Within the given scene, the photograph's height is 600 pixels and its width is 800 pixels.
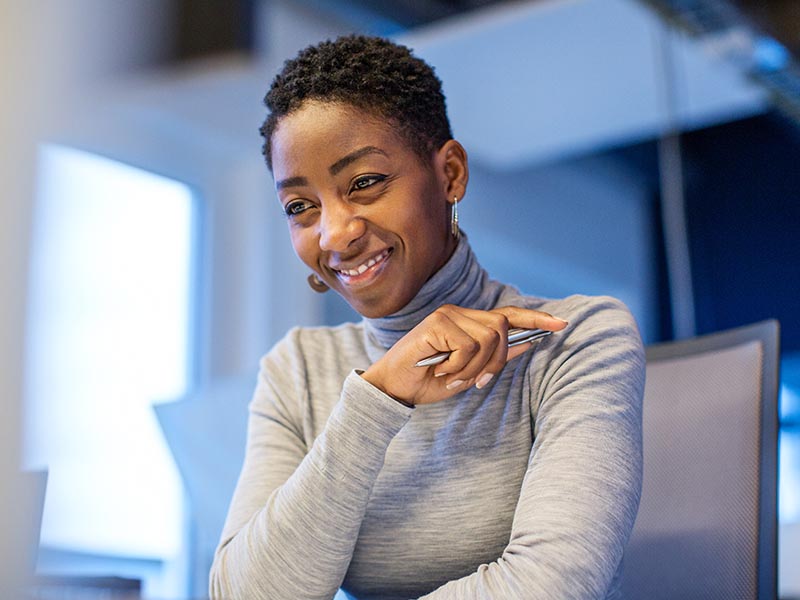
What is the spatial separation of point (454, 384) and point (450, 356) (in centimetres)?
3

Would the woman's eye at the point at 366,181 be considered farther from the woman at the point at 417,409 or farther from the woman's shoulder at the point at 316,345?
the woman's shoulder at the point at 316,345

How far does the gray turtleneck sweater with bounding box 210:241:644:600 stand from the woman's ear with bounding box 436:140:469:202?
6 cm

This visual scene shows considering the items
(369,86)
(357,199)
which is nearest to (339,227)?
(357,199)

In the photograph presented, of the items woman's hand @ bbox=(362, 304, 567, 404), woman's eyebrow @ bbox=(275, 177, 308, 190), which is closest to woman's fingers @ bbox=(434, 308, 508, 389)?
woman's hand @ bbox=(362, 304, 567, 404)

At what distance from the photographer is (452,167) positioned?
3.61 feet

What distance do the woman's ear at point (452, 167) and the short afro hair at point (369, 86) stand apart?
0.04 ft

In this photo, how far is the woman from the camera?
3.03 feet

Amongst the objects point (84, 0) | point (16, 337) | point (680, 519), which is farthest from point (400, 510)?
point (84, 0)

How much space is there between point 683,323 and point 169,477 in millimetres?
2383

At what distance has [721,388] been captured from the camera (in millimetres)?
1300

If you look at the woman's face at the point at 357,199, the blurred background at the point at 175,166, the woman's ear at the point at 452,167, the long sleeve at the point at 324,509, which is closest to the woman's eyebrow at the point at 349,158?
the woman's face at the point at 357,199

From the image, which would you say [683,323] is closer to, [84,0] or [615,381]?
[84,0]

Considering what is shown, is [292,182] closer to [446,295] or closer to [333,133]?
[333,133]

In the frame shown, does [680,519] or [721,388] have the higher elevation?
[721,388]
